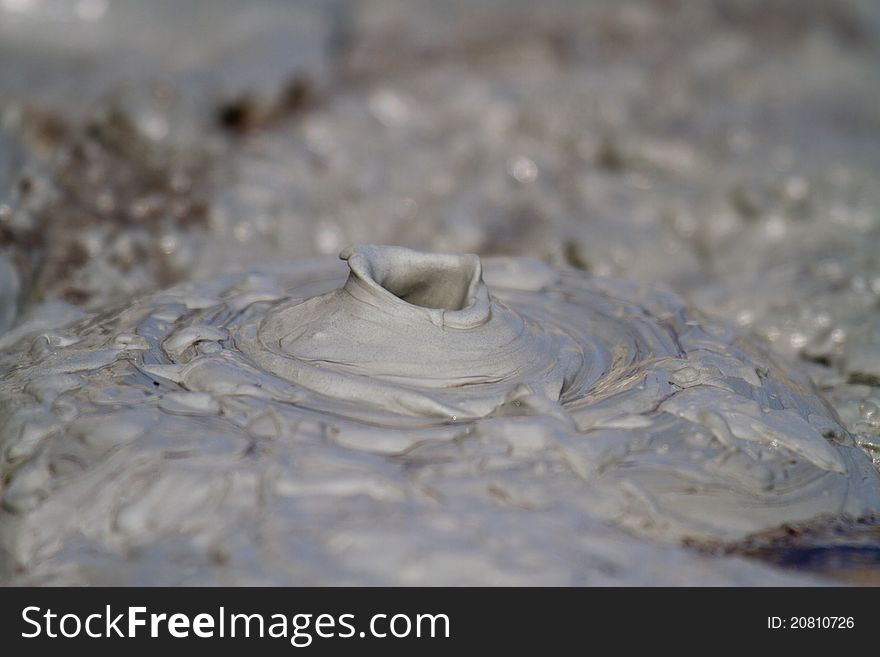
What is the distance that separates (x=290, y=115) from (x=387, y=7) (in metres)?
0.73

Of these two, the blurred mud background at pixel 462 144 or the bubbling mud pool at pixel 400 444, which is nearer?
the bubbling mud pool at pixel 400 444

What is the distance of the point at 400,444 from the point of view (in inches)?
55.2

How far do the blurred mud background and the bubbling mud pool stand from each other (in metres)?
0.58

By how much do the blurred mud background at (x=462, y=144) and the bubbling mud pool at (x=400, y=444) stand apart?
22.8 inches

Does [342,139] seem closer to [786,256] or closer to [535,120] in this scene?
[535,120]

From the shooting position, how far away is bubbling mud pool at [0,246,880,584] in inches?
48.8

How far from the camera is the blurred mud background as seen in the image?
2.54 meters

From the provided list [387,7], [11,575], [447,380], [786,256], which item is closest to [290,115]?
[387,7]

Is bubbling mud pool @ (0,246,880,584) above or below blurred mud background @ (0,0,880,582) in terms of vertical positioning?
below

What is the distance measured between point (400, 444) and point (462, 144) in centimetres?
188

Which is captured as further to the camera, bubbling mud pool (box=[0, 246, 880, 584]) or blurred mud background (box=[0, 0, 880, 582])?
blurred mud background (box=[0, 0, 880, 582])

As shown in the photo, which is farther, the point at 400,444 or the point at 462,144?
the point at 462,144

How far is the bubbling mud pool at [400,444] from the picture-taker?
1.24 meters
